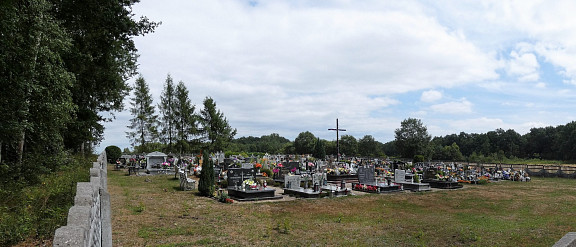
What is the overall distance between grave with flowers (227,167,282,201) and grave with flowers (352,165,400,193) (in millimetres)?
5443

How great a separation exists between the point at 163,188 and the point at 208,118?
27.5 meters

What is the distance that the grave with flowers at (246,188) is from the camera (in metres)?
14.9

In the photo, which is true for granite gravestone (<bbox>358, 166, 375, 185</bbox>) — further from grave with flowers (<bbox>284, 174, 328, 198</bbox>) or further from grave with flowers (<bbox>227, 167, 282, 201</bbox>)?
grave with flowers (<bbox>227, 167, 282, 201</bbox>)

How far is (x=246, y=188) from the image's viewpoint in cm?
1531

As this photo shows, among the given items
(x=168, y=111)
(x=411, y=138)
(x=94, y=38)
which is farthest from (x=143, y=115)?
(x=411, y=138)

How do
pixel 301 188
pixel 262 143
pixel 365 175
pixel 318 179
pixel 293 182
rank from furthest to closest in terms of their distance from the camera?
pixel 262 143 < pixel 365 175 < pixel 318 179 < pixel 301 188 < pixel 293 182

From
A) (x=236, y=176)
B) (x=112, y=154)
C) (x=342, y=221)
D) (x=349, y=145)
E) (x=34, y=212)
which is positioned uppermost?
(x=349, y=145)

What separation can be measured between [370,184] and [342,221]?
894 centimetres

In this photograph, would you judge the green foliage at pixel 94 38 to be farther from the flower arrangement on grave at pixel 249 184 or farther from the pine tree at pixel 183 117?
the pine tree at pixel 183 117

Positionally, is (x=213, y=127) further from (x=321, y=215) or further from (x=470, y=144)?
(x=470, y=144)

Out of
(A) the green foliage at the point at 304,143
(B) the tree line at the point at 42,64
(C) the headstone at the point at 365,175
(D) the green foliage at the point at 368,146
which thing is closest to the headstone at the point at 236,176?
(C) the headstone at the point at 365,175

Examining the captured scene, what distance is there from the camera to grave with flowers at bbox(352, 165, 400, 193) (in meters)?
18.2

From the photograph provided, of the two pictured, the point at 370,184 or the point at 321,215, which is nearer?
the point at 321,215

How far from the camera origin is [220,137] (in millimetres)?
43812
